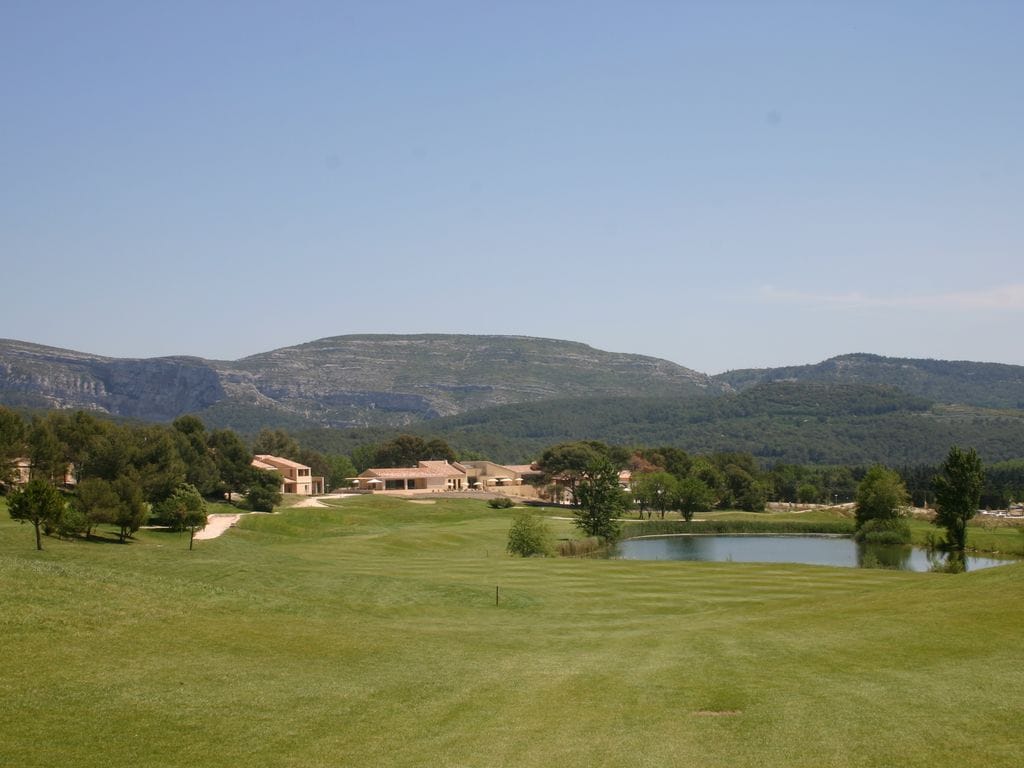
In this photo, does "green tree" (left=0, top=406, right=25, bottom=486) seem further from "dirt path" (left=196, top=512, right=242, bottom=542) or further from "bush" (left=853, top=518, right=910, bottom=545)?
"bush" (left=853, top=518, right=910, bottom=545)

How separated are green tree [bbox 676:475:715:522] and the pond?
46.8ft

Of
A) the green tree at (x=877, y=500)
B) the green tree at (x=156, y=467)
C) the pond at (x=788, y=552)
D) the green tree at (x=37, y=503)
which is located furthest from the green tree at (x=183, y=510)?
the green tree at (x=877, y=500)

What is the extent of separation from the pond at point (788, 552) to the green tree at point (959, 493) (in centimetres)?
242

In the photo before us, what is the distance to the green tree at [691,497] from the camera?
109m

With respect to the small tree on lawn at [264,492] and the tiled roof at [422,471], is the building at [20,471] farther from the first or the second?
the tiled roof at [422,471]

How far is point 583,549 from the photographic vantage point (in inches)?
2886

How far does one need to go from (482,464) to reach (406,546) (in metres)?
100

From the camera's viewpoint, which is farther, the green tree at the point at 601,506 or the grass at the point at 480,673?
the green tree at the point at 601,506

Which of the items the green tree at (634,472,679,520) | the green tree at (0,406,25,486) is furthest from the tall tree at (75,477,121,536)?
the green tree at (634,472,679,520)

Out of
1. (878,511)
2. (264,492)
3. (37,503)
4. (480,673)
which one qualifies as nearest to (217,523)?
(264,492)

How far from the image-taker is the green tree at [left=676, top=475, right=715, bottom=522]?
357ft

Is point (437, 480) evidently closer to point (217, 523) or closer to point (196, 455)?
point (196, 455)

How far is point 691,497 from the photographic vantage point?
359ft

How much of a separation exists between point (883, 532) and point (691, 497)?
91.6ft
